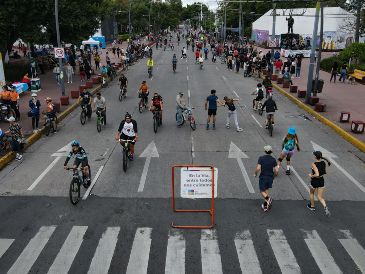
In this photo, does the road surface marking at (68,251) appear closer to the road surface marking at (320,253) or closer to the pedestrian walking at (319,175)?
the road surface marking at (320,253)

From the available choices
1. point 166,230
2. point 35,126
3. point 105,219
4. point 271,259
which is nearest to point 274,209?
point 271,259

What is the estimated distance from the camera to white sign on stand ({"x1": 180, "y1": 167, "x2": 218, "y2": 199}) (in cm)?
898

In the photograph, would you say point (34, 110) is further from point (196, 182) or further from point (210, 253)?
point (210, 253)

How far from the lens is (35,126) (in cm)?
1753

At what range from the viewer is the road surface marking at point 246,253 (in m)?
7.80

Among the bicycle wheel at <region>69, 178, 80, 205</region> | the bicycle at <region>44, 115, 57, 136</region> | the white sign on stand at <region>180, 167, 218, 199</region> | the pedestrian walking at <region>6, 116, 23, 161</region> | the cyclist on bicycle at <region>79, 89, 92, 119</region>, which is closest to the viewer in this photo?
the white sign on stand at <region>180, 167, 218, 199</region>

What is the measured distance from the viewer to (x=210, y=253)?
8305mm

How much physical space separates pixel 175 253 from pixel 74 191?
369 centimetres

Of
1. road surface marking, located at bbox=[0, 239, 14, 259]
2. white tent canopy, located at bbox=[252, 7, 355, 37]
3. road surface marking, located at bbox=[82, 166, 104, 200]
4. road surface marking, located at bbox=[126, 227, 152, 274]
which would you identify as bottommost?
road surface marking, located at bbox=[0, 239, 14, 259]

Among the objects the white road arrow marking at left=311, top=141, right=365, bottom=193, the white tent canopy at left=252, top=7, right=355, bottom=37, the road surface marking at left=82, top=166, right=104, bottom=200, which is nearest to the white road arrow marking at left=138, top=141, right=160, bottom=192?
the road surface marking at left=82, top=166, right=104, bottom=200

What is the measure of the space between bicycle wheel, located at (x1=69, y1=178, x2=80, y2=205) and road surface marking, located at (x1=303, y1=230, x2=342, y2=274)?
19.5ft

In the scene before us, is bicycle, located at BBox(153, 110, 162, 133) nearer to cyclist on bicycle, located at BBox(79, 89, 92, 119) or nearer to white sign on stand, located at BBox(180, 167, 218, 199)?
cyclist on bicycle, located at BBox(79, 89, 92, 119)

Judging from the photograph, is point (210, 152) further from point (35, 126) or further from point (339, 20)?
point (339, 20)

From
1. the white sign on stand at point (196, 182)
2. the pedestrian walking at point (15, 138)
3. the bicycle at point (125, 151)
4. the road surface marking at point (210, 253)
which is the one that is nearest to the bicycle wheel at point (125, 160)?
the bicycle at point (125, 151)
